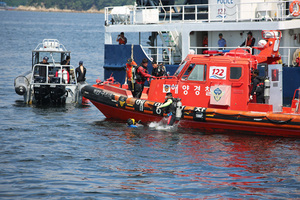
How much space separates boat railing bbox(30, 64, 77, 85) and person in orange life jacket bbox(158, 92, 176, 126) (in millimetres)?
5929

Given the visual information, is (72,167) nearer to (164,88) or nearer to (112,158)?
(112,158)

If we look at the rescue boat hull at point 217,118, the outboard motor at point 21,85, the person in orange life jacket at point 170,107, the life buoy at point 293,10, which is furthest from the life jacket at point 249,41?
the outboard motor at point 21,85

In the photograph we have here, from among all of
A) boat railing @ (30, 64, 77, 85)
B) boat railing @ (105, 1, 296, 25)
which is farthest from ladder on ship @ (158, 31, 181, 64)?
boat railing @ (30, 64, 77, 85)

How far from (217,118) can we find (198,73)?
1407 mm

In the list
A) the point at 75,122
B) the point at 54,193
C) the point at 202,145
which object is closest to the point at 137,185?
the point at 54,193

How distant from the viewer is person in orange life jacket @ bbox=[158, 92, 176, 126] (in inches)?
534

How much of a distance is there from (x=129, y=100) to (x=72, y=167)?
4218mm

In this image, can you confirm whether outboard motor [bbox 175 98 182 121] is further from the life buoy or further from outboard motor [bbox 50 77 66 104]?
the life buoy

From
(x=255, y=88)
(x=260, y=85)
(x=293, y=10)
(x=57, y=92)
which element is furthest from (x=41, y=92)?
(x=293, y=10)

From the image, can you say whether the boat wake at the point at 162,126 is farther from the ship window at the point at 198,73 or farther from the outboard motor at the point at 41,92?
the outboard motor at the point at 41,92

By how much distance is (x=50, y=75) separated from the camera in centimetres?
1916

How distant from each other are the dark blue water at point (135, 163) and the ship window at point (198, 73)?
1.48 meters

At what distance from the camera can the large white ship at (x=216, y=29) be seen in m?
17.9

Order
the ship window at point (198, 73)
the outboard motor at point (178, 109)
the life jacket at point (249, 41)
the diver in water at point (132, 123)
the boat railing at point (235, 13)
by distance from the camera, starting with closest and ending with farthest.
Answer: the outboard motor at point (178, 109) < the ship window at point (198, 73) < the diver in water at point (132, 123) < the life jacket at point (249, 41) < the boat railing at point (235, 13)
